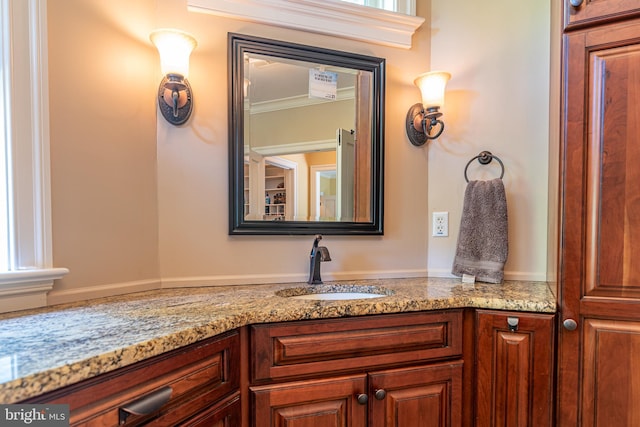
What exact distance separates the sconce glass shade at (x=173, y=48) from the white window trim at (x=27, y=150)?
→ 33cm

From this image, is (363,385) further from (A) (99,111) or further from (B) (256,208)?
(A) (99,111)

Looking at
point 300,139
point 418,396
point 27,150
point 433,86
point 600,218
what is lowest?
point 418,396

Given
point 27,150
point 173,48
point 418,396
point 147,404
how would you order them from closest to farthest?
point 147,404, point 27,150, point 418,396, point 173,48

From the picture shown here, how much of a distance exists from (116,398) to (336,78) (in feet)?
4.67

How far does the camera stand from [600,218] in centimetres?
107

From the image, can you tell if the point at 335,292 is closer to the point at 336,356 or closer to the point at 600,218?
the point at 336,356

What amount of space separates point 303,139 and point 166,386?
1095 mm

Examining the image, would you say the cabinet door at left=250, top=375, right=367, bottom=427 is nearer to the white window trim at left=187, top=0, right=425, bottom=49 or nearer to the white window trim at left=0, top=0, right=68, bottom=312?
the white window trim at left=0, top=0, right=68, bottom=312

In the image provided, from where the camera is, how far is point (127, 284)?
129 cm

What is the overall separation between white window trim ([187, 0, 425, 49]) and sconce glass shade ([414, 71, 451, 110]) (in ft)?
0.77

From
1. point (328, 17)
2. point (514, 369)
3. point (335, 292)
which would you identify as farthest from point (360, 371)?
point (328, 17)

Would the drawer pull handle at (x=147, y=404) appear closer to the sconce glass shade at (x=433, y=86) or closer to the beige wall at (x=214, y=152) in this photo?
the beige wall at (x=214, y=152)

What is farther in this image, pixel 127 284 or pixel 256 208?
pixel 256 208

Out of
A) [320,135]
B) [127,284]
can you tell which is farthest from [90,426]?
[320,135]
